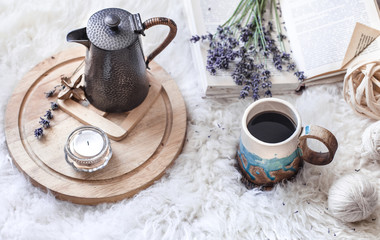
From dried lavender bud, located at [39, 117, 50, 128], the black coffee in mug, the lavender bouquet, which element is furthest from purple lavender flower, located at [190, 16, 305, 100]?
dried lavender bud, located at [39, 117, 50, 128]

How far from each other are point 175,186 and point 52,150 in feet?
0.74

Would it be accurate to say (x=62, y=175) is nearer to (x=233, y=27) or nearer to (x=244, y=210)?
(x=244, y=210)

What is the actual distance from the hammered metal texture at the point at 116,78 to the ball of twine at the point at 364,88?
0.38 m

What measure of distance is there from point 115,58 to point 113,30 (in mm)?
46

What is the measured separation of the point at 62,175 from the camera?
30.7 inches

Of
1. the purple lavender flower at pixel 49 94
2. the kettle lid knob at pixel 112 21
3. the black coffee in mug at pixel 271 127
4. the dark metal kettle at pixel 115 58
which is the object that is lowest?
the black coffee in mug at pixel 271 127

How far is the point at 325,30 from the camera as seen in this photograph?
0.90 metres

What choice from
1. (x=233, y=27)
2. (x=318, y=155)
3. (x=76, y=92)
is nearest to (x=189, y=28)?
(x=233, y=27)

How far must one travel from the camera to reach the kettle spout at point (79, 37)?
704 millimetres

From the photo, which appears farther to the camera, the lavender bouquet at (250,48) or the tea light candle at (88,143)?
the lavender bouquet at (250,48)

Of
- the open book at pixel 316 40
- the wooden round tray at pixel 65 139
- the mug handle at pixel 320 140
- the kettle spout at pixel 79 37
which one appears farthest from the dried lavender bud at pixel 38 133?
the mug handle at pixel 320 140

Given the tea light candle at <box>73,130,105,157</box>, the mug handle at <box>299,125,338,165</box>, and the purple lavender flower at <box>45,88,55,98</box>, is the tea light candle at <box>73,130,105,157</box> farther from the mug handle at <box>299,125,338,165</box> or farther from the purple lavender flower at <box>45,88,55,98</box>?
the mug handle at <box>299,125,338,165</box>

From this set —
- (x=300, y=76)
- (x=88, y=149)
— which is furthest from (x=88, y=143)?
(x=300, y=76)

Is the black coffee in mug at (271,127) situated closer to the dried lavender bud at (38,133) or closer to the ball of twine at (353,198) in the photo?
the ball of twine at (353,198)
